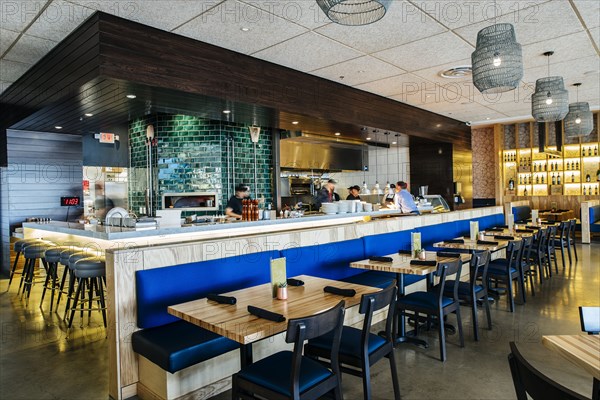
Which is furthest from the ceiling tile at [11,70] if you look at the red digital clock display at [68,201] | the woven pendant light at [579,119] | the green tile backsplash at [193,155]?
the woven pendant light at [579,119]

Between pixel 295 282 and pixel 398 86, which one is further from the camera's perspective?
pixel 398 86

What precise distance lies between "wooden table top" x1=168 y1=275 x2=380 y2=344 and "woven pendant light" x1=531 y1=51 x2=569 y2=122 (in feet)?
13.3

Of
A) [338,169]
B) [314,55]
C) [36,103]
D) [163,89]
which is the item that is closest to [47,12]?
[163,89]

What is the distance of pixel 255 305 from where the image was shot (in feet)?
8.58

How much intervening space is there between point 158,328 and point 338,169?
28.4 feet

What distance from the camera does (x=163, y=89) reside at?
456 centimetres

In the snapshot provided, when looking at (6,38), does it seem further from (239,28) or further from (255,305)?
(255,305)

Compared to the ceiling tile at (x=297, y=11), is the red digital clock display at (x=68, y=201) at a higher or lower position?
lower

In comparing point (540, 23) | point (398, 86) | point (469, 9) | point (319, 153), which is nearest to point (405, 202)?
point (398, 86)

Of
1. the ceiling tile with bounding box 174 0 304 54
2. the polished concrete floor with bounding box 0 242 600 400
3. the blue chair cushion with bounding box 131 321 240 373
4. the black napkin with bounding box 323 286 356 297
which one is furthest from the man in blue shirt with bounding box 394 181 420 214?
the blue chair cushion with bounding box 131 321 240 373

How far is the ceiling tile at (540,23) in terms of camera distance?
423cm

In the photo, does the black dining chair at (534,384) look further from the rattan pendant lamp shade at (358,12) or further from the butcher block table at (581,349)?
the rattan pendant lamp shade at (358,12)

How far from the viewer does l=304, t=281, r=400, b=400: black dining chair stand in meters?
2.52

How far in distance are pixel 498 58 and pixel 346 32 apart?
65.7 inches
